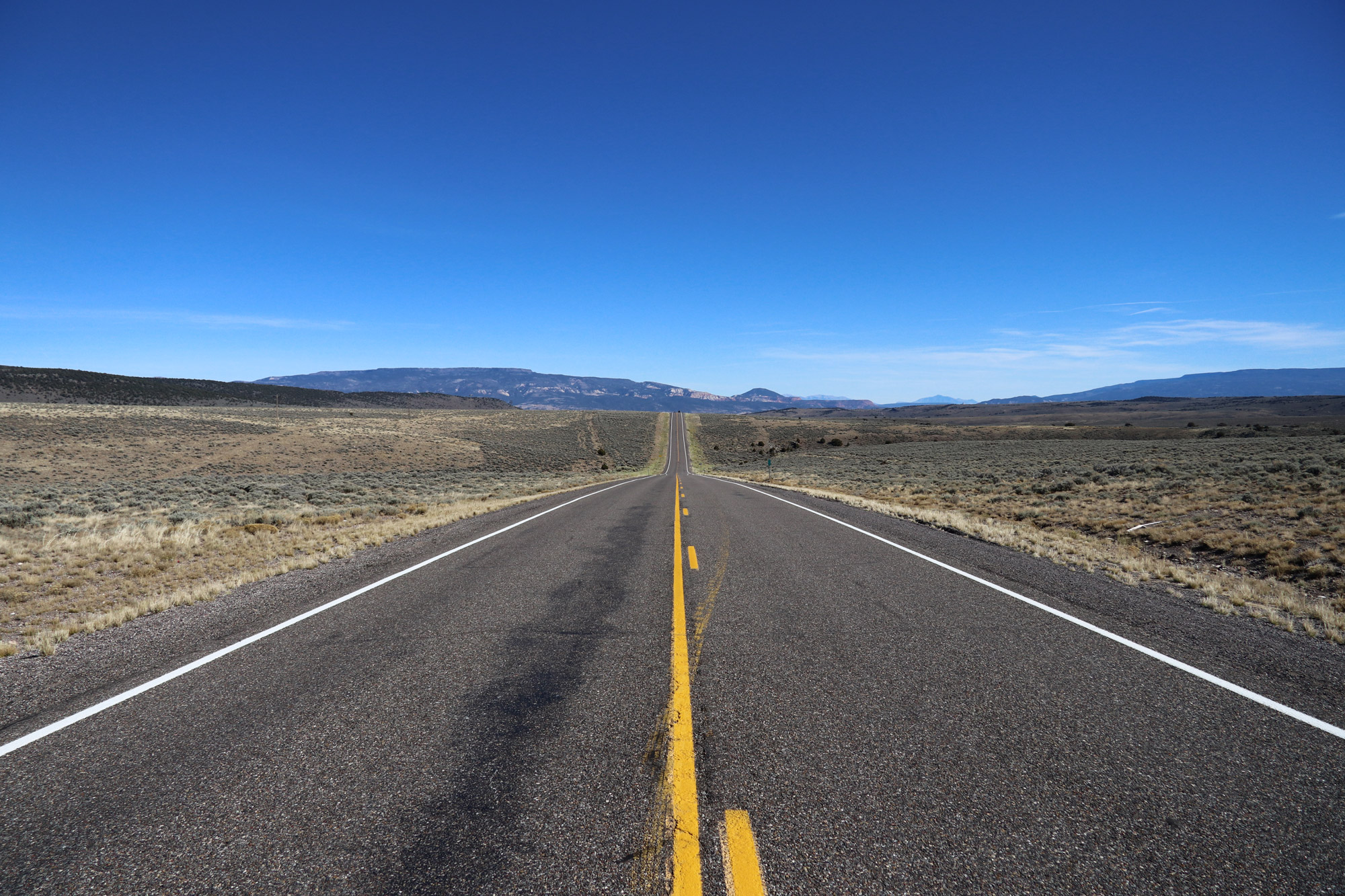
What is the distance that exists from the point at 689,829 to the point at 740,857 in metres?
0.29

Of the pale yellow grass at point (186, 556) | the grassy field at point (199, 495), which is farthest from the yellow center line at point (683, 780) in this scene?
the grassy field at point (199, 495)

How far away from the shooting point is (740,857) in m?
2.58

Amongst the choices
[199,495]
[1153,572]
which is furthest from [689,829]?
[199,495]

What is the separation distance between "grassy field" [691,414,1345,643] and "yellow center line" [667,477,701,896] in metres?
6.89

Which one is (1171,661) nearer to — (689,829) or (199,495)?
(689,829)

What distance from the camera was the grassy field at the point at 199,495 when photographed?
8008 millimetres

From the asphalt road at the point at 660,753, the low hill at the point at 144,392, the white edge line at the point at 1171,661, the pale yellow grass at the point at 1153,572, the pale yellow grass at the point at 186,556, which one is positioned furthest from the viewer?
the low hill at the point at 144,392

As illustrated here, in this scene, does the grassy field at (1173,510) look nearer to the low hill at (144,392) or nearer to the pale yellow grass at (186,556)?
the pale yellow grass at (186,556)

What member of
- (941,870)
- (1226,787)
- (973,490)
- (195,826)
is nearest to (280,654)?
(195,826)

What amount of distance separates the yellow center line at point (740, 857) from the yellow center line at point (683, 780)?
0.13 meters

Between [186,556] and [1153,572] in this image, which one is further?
[186,556]

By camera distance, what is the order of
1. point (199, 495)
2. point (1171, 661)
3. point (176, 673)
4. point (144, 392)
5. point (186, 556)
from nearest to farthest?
point (176, 673) → point (1171, 661) → point (186, 556) → point (199, 495) → point (144, 392)

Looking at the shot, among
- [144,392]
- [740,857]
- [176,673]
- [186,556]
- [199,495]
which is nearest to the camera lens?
[740,857]

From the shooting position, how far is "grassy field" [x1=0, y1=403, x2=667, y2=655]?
26.3ft
